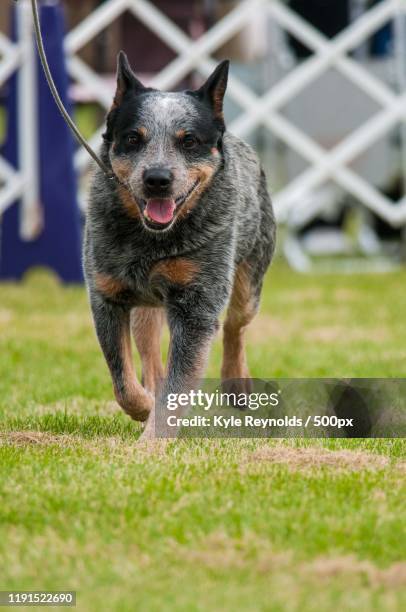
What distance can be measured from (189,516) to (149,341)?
1.52 m

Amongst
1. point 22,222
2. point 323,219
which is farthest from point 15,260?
point 323,219

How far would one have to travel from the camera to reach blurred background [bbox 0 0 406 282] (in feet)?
28.1

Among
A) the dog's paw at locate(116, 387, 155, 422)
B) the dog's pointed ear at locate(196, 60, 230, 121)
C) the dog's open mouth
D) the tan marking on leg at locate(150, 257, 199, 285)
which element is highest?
the dog's pointed ear at locate(196, 60, 230, 121)

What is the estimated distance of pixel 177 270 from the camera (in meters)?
3.70

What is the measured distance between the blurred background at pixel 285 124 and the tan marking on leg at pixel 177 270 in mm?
4823

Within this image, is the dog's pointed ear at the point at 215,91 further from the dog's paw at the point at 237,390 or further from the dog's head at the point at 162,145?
the dog's paw at the point at 237,390

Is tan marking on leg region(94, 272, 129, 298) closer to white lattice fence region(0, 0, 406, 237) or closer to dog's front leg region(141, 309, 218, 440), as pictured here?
dog's front leg region(141, 309, 218, 440)

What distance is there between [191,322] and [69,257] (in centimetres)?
499

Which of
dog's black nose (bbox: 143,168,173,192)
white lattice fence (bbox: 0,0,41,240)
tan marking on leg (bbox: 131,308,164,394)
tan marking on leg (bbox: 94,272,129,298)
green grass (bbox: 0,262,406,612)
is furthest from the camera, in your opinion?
white lattice fence (bbox: 0,0,41,240)

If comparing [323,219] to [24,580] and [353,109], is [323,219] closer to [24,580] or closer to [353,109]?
[353,109]

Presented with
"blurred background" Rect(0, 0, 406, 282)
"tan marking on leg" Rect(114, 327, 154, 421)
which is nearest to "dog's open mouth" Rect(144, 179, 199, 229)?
"tan marking on leg" Rect(114, 327, 154, 421)

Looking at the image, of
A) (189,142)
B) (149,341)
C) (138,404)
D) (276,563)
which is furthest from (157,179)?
(276,563)

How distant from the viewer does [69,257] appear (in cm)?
862

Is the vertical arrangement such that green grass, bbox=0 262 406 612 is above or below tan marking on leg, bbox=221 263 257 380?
below
